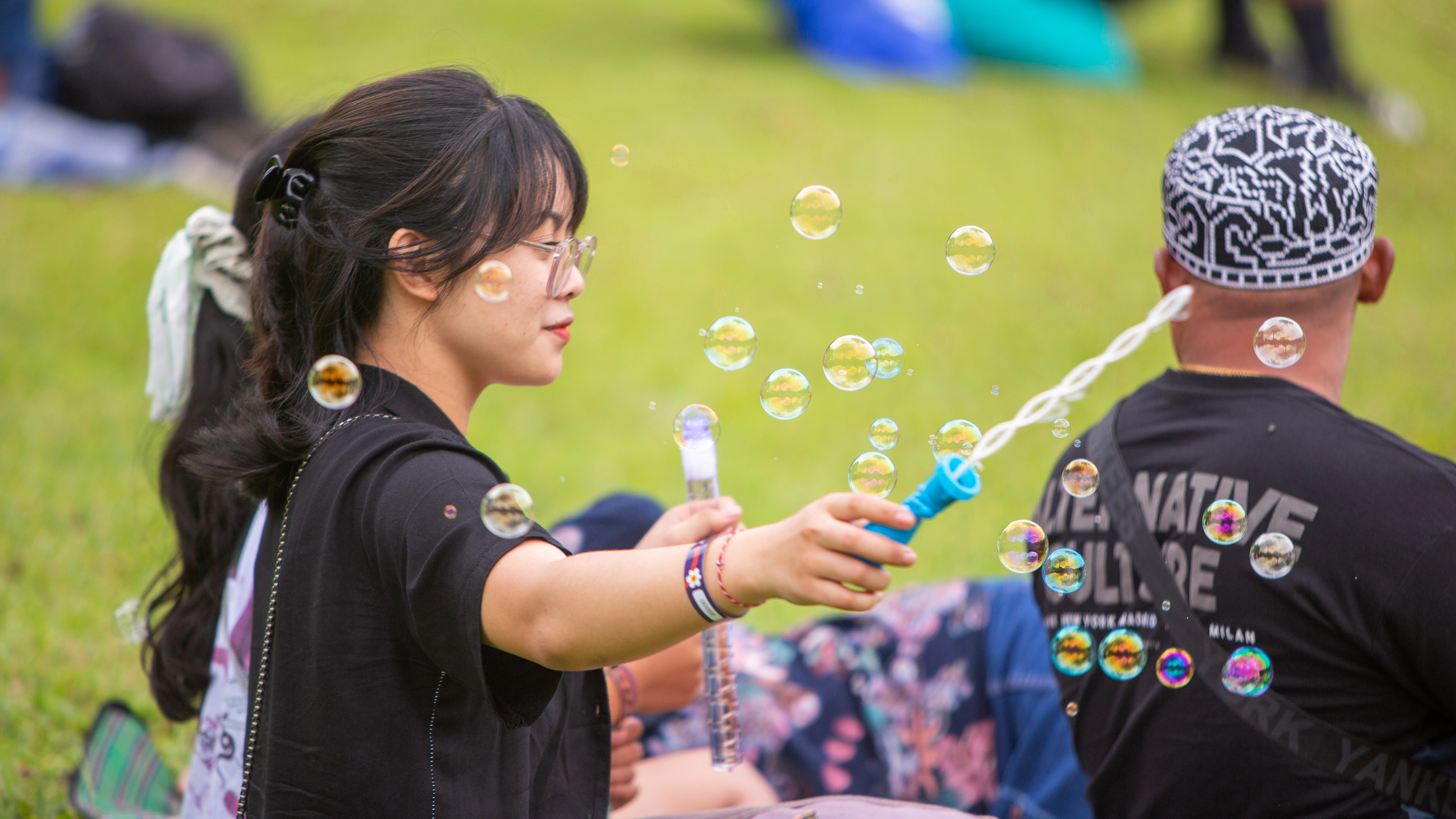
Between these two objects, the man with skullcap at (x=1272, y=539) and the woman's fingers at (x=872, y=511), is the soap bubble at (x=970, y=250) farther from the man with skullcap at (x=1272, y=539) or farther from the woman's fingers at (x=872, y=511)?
the woman's fingers at (x=872, y=511)

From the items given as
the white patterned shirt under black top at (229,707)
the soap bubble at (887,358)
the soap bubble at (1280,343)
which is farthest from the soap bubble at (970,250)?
the white patterned shirt under black top at (229,707)

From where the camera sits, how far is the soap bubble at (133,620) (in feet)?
6.51

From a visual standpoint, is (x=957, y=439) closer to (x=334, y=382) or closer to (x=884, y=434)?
(x=884, y=434)

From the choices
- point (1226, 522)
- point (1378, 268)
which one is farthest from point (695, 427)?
point (1378, 268)

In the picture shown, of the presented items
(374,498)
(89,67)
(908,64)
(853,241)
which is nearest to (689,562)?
(374,498)

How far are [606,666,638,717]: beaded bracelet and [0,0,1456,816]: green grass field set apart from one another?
63 cm

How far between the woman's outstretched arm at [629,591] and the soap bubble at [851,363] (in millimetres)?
426

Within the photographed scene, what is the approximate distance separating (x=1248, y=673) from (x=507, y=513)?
3.19 feet

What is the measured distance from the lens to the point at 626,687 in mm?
1947

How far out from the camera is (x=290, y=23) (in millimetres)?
8664

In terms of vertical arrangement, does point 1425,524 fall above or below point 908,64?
below

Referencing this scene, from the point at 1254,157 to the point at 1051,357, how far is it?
318cm

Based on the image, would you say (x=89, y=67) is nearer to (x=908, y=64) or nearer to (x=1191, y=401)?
(x=908, y=64)

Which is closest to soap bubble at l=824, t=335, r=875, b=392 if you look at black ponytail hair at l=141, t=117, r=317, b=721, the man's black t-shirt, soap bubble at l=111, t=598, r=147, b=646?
the man's black t-shirt
